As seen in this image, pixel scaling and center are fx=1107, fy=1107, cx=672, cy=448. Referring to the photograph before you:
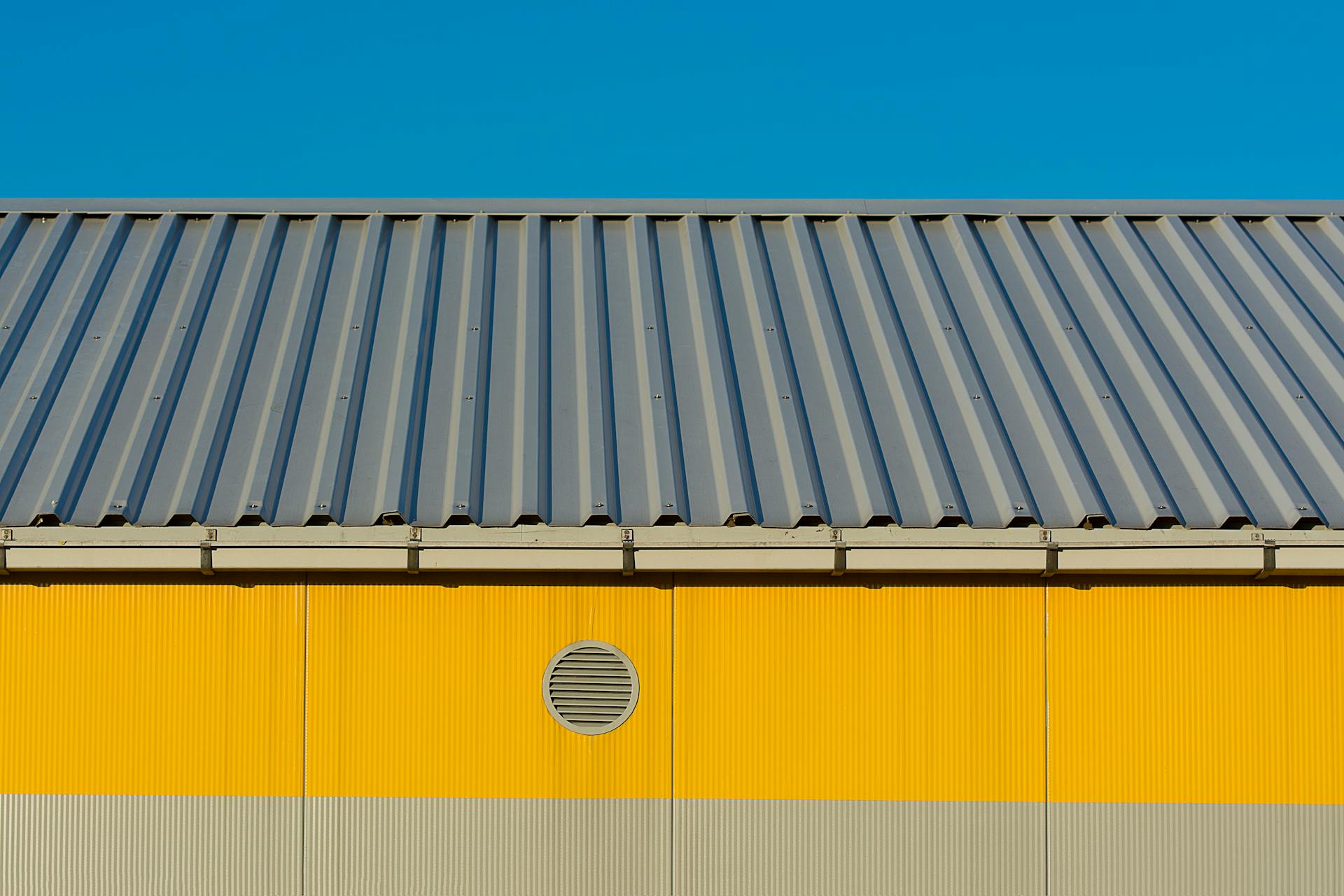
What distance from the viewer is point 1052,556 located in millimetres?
5000

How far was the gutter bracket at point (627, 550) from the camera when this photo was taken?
4.93 m

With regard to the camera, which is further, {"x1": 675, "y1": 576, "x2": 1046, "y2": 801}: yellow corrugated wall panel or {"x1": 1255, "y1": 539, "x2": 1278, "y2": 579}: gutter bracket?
{"x1": 675, "y1": 576, "x2": 1046, "y2": 801}: yellow corrugated wall panel

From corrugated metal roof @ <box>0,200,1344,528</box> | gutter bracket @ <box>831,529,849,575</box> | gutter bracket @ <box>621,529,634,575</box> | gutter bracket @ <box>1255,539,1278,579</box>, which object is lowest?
gutter bracket @ <box>621,529,634,575</box>

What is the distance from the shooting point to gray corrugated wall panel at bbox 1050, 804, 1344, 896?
17.1 ft

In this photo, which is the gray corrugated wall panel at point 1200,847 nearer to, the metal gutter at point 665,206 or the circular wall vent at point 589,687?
the circular wall vent at point 589,687

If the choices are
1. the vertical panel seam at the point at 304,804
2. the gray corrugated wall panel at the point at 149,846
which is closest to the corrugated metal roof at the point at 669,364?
the vertical panel seam at the point at 304,804

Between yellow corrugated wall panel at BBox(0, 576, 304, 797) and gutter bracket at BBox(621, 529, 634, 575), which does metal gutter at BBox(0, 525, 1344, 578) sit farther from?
yellow corrugated wall panel at BBox(0, 576, 304, 797)

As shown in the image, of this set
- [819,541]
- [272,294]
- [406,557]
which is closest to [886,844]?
[819,541]

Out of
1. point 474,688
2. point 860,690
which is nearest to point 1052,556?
point 860,690

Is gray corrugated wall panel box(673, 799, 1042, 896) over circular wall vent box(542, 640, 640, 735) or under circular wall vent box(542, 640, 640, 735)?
under

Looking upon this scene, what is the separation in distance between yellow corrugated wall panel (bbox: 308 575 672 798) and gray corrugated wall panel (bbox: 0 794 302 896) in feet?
1.11

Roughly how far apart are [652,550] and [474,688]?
111cm

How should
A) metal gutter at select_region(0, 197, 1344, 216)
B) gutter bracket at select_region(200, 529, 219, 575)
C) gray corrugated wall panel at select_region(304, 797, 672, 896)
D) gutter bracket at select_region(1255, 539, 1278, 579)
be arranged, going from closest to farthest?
gutter bracket at select_region(200, 529, 219, 575) < gutter bracket at select_region(1255, 539, 1278, 579) < gray corrugated wall panel at select_region(304, 797, 672, 896) < metal gutter at select_region(0, 197, 1344, 216)

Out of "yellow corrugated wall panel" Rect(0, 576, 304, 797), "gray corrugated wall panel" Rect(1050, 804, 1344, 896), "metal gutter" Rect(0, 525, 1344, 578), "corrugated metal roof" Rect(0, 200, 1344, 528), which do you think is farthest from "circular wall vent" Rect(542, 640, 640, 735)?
"gray corrugated wall panel" Rect(1050, 804, 1344, 896)
